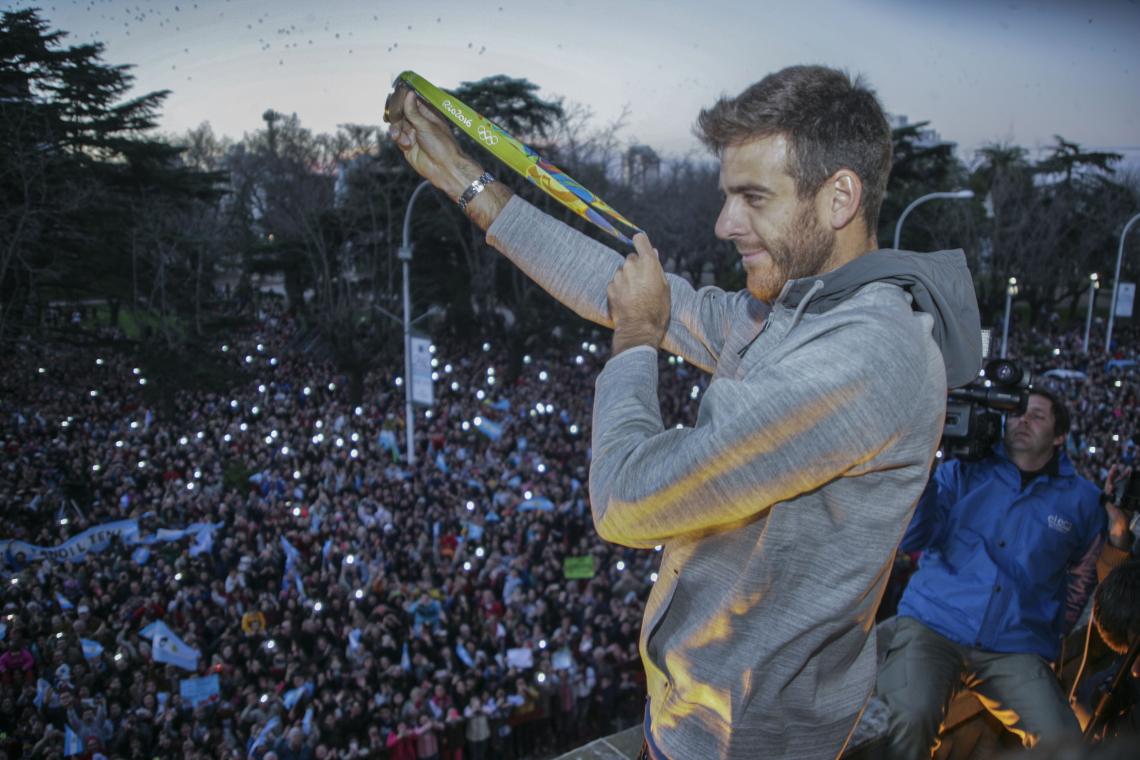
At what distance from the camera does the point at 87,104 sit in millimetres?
21859

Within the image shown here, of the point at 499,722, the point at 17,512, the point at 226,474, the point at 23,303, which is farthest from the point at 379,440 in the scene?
the point at 499,722

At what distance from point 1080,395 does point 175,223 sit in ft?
90.0

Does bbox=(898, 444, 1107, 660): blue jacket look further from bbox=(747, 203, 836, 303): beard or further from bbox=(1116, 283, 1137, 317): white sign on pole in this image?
bbox=(1116, 283, 1137, 317): white sign on pole

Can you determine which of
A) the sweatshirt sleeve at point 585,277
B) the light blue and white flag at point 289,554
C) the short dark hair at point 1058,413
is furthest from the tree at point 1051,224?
the sweatshirt sleeve at point 585,277

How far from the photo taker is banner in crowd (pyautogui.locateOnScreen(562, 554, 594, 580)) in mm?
12477

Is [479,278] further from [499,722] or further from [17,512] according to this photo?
[499,722]

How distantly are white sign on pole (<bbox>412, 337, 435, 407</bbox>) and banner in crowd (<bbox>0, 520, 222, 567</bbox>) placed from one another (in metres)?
5.35

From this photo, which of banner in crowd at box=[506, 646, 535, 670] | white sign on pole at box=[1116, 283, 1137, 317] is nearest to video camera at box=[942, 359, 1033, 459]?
banner in crowd at box=[506, 646, 535, 670]

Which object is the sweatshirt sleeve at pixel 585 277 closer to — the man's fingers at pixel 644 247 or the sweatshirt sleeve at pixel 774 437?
the man's fingers at pixel 644 247

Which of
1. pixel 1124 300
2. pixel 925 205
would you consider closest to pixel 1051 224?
pixel 925 205

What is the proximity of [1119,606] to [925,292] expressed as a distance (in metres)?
2.36

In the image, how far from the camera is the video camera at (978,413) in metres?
3.20

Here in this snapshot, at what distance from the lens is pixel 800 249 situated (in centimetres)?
134

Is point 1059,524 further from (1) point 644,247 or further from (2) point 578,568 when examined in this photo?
(2) point 578,568
